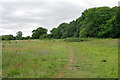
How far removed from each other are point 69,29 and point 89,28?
2952 centimetres

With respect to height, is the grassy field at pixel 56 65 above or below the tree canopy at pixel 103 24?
below

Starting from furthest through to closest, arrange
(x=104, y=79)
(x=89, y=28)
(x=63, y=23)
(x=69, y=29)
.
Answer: (x=63, y=23) < (x=69, y=29) < (x=89, y=28) < (x=104, y=79)

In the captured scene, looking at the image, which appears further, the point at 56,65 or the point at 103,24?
the point at 103,24

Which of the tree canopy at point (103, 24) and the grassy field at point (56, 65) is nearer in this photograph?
the grassy field at point (56, 65)

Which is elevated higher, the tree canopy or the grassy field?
the tree canopy

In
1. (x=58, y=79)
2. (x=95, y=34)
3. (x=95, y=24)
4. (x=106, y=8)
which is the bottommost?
(x=58, y=79)

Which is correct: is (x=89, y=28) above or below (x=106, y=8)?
below

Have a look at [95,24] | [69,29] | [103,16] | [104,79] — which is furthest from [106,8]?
[104,79]

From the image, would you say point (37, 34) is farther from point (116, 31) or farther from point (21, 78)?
point (21, 78)

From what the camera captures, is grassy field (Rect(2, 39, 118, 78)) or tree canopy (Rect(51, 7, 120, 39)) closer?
grassy field (Rect(2, 39, 118, 78))

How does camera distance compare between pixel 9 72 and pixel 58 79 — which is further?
pixel 9 72

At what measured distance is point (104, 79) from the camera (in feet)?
21.1

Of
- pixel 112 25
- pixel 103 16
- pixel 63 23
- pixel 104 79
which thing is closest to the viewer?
pixel 104 79

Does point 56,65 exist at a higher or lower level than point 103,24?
lower
